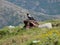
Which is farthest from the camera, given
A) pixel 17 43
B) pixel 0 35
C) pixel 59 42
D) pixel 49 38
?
pixel 0 35

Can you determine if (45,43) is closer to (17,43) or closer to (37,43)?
(37,43)

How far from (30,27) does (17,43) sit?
19.9ft

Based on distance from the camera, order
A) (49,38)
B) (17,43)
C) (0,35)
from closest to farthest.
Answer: (49,38)
(17,43)
(0,35)

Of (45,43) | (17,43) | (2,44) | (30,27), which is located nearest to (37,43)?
(45,43)

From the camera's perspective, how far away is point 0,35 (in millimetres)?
21422

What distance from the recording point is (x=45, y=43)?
13.3 meters

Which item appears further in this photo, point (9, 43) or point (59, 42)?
point (9, 43)

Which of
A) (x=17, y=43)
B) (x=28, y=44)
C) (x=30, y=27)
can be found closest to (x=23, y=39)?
(x=17, y=43)

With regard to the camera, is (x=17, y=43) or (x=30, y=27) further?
(x=30, y=27)

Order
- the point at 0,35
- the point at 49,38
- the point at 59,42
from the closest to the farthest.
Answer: the point at 59,42
the point at 49,38
the point at 0,35

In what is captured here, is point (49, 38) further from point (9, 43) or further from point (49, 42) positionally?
point (9, 43)

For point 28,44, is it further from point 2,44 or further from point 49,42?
point 2,44

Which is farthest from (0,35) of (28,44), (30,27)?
(28,44)

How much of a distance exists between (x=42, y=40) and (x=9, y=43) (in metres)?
2.90
